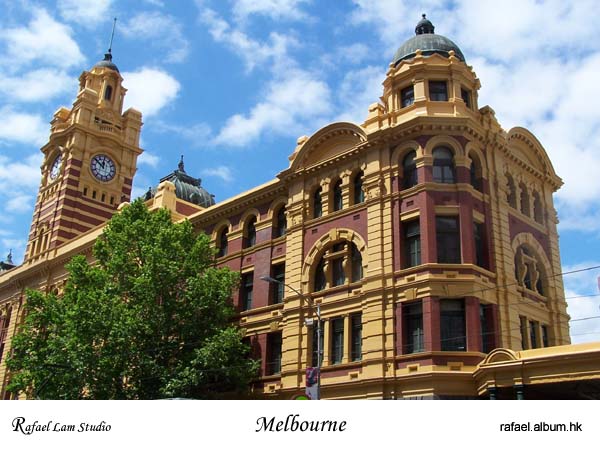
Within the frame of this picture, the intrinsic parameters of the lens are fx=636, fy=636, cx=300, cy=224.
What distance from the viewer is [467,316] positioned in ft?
86.9

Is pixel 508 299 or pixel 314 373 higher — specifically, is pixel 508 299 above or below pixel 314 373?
above

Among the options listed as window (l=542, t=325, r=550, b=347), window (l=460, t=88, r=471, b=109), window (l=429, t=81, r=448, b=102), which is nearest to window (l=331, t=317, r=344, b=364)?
window (l=542, t=325, r=550, b=347)

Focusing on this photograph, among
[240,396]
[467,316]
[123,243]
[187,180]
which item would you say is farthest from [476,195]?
[187,180]

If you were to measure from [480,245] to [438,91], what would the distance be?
7.95m

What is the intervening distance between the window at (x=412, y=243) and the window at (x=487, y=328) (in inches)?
136

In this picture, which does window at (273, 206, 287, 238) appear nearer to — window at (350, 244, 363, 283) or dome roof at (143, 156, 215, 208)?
window at (350, 244, 363, 283)

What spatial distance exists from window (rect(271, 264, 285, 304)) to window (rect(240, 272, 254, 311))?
177cm

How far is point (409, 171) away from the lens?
30156 mm

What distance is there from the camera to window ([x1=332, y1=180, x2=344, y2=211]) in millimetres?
32781

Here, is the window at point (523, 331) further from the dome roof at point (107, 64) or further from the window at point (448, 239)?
the dome roof at point (107, 64)

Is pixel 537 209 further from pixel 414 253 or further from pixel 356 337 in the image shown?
pixel 356 337
